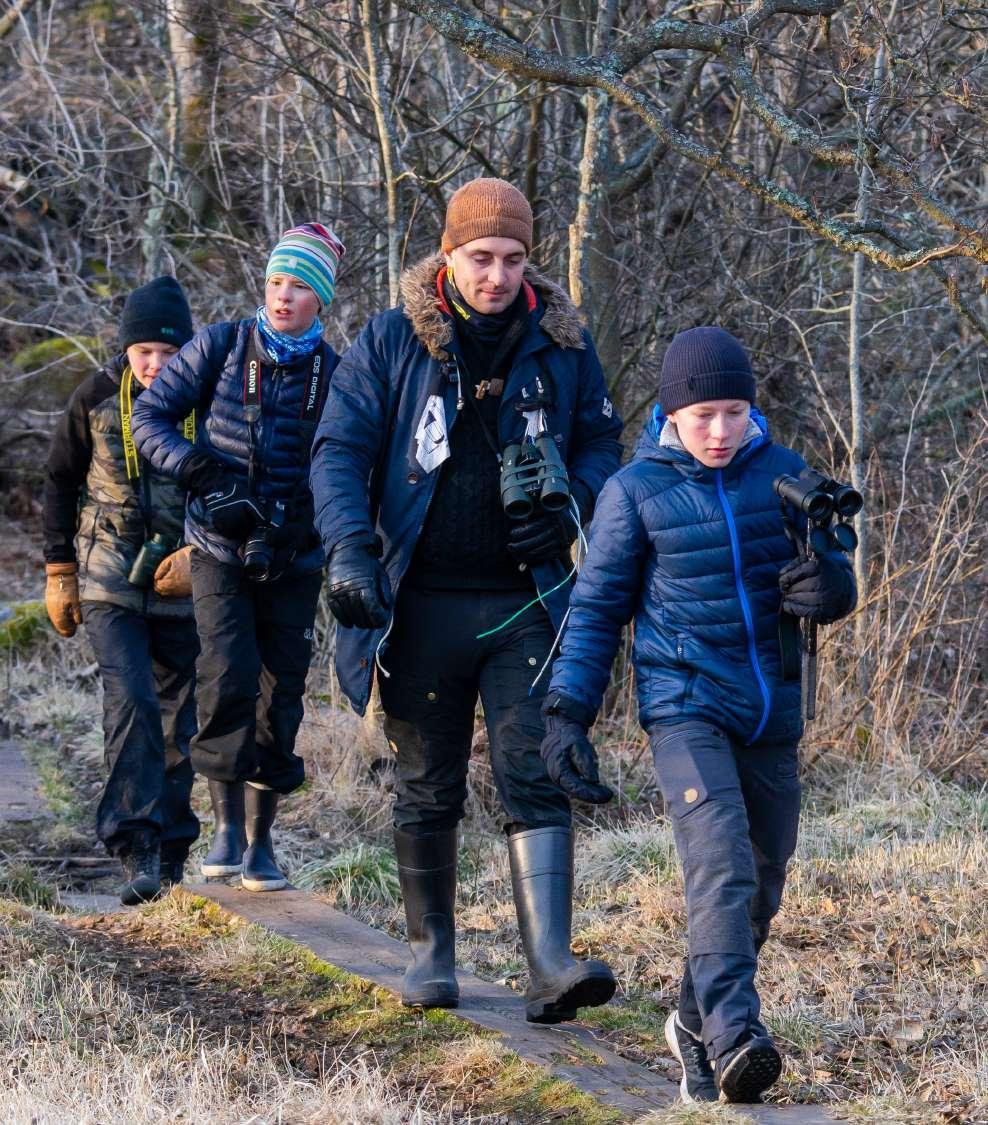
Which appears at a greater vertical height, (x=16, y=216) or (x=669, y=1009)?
(x=16, y=216)

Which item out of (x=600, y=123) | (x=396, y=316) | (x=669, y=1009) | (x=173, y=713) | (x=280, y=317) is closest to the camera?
(x=396, y=316)

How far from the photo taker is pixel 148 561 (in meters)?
6.20

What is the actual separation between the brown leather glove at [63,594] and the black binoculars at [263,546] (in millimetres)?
1138

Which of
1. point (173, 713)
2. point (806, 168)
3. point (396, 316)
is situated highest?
point (806, 168)

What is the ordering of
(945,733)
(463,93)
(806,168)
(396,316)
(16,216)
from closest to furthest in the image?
(396,316) < (945,733) < (806,168) < (463,93) < (16,216)

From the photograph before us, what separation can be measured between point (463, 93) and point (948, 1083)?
679 centimetres

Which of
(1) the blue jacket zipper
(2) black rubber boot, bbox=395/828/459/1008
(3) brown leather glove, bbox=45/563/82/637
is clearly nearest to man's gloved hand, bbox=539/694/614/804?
(1) the blue jacket zipper

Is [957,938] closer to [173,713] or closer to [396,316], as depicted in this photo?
[396,316]

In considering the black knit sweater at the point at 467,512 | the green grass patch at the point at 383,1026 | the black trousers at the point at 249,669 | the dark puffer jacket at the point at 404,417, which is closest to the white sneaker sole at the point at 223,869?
the green grass patch at the point at 383,1026

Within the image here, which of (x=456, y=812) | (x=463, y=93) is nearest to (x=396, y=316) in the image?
(x=456, y=812)

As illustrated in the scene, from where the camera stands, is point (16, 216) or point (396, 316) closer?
point (396, 316)

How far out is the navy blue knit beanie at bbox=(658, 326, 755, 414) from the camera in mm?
3998

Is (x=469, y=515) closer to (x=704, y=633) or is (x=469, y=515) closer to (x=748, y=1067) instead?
(x=704, y=633)

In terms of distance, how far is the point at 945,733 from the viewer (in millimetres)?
7887
